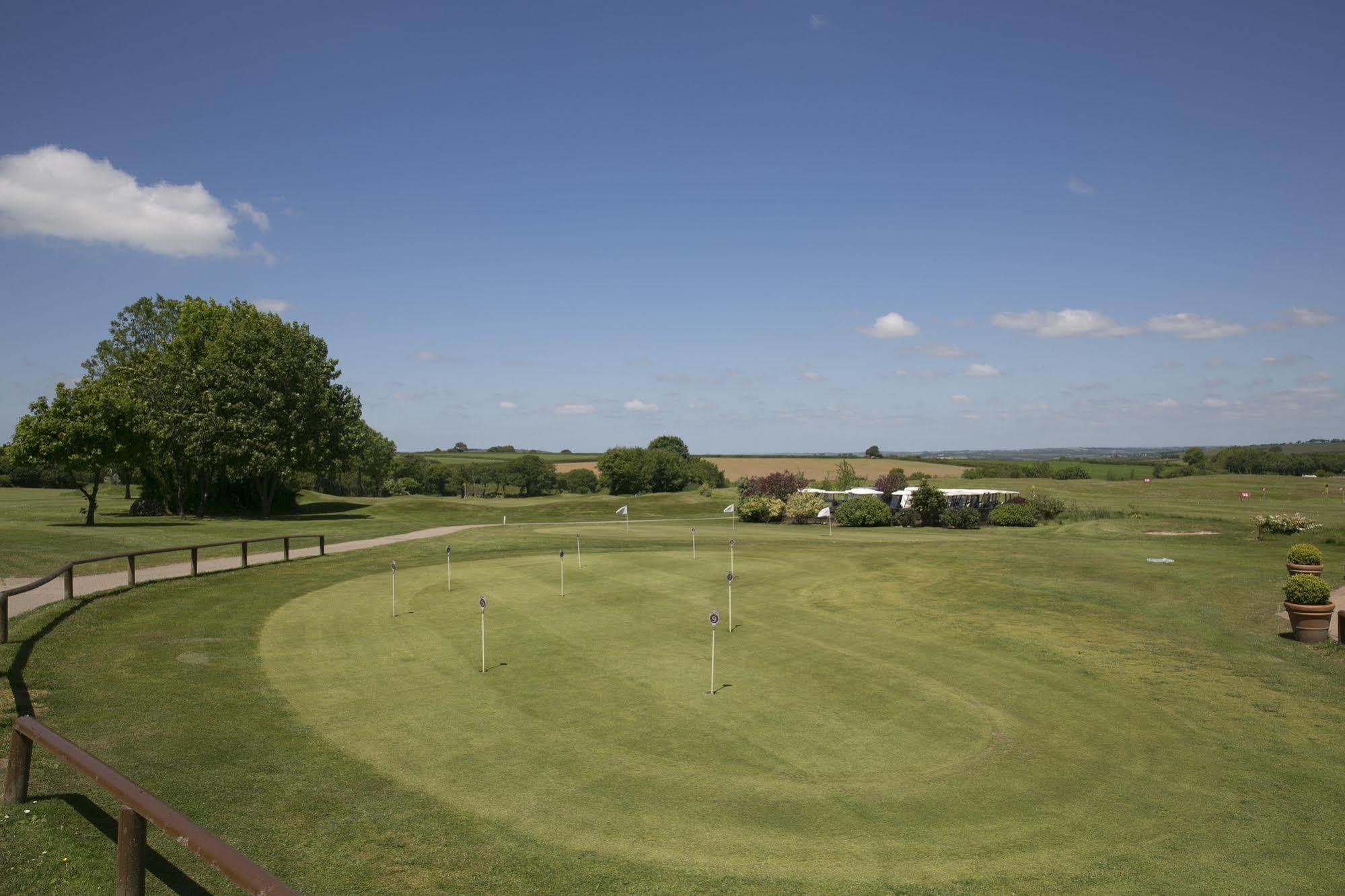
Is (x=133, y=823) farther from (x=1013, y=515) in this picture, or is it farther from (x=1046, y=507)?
(x=1046, y=507)

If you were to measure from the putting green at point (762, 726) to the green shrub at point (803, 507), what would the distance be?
127 feet

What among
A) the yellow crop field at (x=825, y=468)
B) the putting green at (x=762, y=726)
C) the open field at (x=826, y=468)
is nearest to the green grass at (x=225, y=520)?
the putting green at (x=762, y=726)

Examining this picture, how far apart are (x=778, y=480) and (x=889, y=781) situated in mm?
61287

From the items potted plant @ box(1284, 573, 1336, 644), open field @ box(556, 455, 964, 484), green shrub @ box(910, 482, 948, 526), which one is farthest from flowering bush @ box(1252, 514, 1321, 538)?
open field @ box(556, 455, 964, 484)

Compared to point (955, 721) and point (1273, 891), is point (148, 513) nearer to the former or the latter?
point (955, 721)

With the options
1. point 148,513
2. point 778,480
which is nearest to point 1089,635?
point 778,480

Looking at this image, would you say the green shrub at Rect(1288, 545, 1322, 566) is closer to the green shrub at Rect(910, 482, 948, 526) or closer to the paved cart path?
the paved cart path

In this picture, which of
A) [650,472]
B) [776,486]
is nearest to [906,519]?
[776,486]

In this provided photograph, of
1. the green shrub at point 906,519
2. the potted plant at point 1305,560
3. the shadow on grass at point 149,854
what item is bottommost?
the green shrub at point 906,519

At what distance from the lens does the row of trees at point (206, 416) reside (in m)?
45.8

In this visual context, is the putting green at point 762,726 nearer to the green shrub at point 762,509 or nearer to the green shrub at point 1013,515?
the green shrub at point 1013,515

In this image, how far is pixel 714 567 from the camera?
29.8 metres

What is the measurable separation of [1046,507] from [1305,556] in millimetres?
44427

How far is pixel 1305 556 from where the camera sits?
66.8 ft
